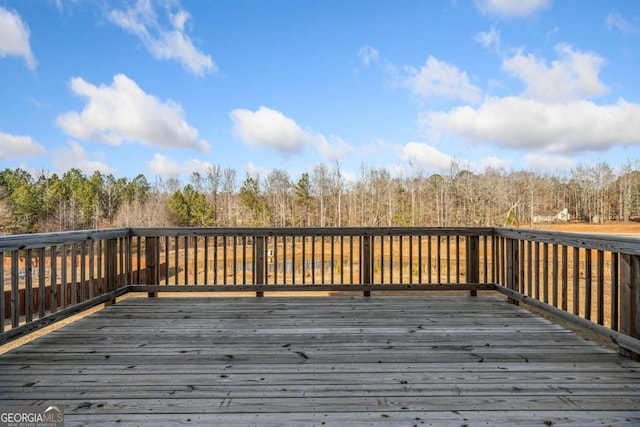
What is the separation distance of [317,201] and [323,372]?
26175 millimetres

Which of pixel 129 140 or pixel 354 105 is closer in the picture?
pixel 354 105

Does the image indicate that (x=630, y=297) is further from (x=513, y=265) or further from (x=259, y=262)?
(x=259, y=262)

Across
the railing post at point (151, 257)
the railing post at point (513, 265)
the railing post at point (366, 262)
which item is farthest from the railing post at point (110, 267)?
the railing post at point (513, 265)

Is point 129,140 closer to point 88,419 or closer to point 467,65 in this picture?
point 467,65

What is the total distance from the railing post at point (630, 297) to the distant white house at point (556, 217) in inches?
1297

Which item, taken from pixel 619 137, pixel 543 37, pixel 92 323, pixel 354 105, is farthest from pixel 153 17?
pixel 619 137

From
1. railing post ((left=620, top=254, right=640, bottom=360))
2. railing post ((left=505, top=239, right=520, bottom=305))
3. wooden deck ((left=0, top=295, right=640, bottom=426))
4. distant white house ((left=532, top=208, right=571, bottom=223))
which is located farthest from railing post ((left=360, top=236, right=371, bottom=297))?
distant white house ((left=532, top=208, right=571, bottom=223))

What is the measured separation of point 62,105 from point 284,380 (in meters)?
38.5

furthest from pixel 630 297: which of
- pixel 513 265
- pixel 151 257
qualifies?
pixel 151 257

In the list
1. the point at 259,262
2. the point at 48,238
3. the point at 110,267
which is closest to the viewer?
the point at 48,238

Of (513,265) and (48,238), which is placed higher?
(48,238)

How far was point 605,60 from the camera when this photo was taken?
907 inches

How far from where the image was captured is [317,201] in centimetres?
2828

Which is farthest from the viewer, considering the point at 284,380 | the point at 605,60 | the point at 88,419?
the point at 605,60
